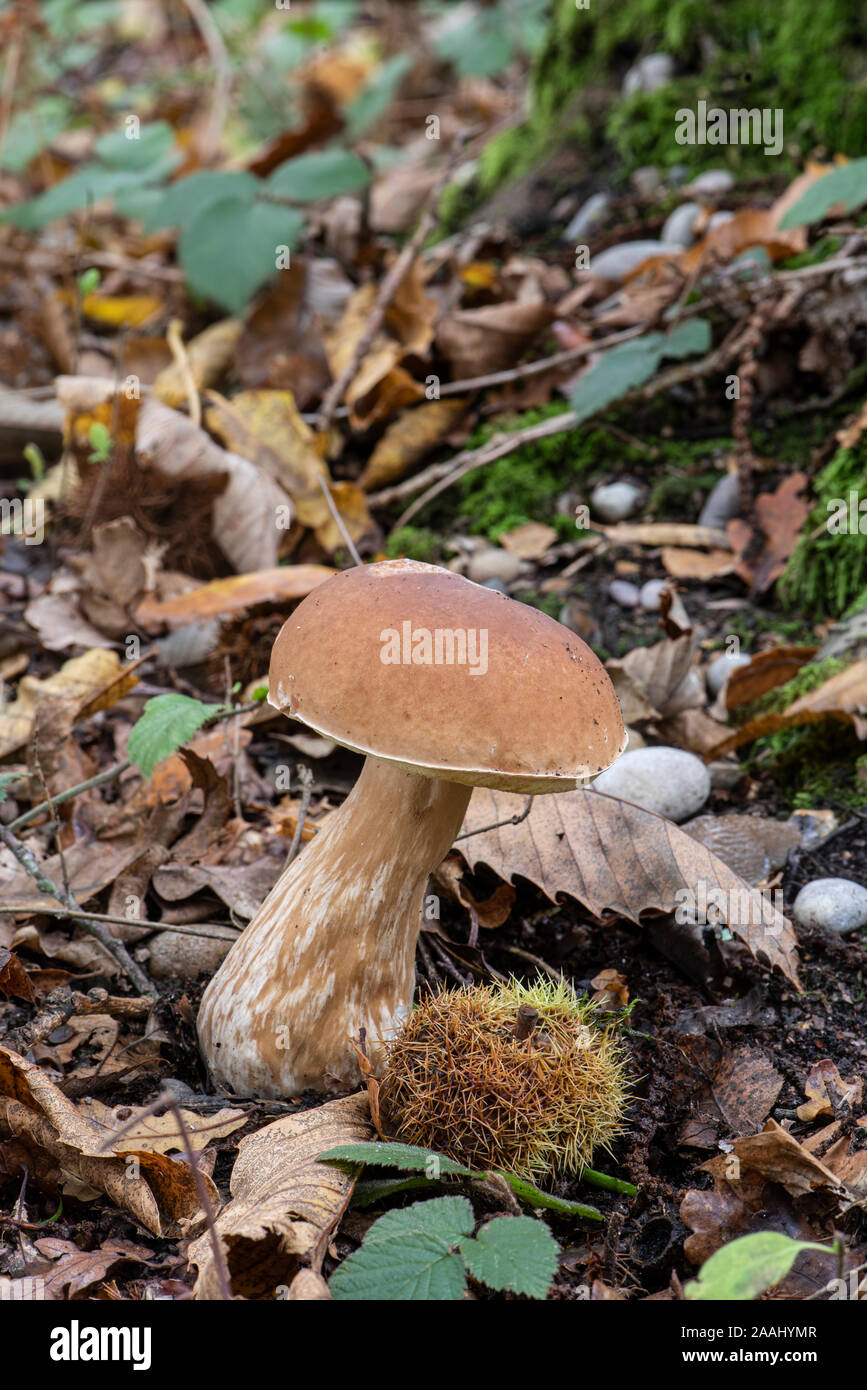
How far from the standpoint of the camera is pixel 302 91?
28.8ft

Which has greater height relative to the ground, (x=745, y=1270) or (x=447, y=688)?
(x=447, y=688)

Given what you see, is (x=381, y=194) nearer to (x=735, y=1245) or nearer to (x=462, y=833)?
(x=462, y=833)

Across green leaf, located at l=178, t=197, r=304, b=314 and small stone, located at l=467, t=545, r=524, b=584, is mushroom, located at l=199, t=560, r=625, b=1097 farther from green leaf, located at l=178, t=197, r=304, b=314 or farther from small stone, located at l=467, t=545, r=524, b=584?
green leaf, located at l=178, t=197, r=304, b=314

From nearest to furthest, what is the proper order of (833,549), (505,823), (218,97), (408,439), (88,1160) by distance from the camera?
(88,1160), (505,823), (833,549), (408,439), (218,97)

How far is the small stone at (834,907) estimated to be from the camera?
2.53 metres

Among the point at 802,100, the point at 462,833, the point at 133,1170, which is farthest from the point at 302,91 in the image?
the point at 133,1170

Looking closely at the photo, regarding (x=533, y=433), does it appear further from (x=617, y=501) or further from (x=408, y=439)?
(x=408, y=439)

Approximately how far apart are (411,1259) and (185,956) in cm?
113

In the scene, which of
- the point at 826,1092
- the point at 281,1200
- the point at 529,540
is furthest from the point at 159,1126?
the point at 529,540

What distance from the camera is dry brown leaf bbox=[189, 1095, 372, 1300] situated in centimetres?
167

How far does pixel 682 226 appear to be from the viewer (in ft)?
15.1

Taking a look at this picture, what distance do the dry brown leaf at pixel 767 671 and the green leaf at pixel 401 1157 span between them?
71.0 inches

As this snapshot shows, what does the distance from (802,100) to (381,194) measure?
8.43 ft

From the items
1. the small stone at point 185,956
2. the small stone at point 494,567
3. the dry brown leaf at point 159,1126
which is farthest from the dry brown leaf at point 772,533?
the dry brown leaf at point 159,1126
